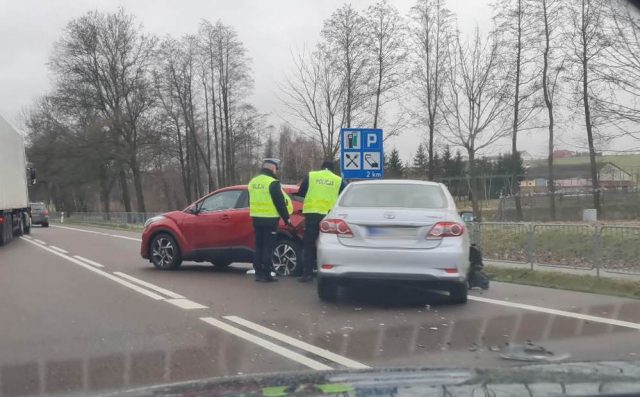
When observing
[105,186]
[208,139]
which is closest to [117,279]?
[208,139]

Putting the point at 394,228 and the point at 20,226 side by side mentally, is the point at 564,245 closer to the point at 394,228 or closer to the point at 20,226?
the point at 394,228

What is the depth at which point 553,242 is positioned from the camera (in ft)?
40.4

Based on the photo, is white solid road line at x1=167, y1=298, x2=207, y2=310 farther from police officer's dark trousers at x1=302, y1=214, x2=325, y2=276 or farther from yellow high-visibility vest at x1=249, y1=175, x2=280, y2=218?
police officer's dark trousers at x1=302, y1=214, x2=325, y2=276

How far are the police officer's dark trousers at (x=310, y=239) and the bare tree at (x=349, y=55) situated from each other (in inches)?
799

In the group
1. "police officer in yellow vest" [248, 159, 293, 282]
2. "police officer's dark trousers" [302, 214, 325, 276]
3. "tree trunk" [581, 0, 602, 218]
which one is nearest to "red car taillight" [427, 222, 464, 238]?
"police officer's dark trousers" [302, 214, 325, 276]

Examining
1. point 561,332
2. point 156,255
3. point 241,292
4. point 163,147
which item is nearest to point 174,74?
point 163,147

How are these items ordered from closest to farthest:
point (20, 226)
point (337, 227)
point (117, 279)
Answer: point (337, 227) < point (117, 279) < point (20, 226)

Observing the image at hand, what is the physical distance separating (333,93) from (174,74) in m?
17.1

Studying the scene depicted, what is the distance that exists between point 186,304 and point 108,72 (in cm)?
3886

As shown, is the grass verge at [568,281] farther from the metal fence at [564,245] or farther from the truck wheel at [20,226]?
the truck wheel at [20,226]

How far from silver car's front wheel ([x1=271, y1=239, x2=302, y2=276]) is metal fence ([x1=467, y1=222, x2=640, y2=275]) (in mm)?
3774

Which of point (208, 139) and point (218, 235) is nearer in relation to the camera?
point (218, 235)

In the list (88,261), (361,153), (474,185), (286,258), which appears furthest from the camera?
(474,185)

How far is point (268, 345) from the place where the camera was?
6.60 m
